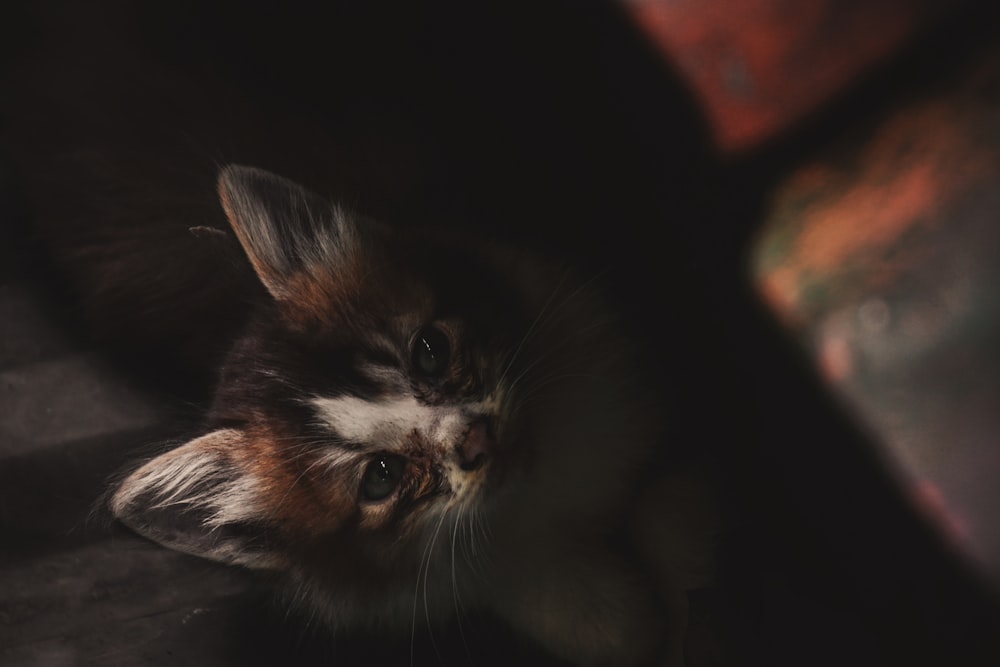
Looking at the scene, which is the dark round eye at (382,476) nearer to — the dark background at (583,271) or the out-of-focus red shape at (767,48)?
the dark background at (583,271)

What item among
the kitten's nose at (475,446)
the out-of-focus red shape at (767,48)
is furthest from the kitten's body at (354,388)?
the out-of-focus red shape at (767,48)

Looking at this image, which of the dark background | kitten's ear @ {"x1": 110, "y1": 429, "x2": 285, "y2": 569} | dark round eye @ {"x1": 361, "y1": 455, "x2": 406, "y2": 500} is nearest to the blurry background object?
the dark background

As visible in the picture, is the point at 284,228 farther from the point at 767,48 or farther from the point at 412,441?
the point at 767,48

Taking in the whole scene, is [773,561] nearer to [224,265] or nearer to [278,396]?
[278,396]

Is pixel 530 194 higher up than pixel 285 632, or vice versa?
pixel 530 194

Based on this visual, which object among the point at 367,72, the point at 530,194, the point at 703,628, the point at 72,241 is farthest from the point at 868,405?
the point at 72,241

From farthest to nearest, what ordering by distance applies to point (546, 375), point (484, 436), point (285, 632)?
point (285, 632)
point (546, 375)
point (484, 436)

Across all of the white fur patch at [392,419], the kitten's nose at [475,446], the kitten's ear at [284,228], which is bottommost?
the kitten's nose at [475,446]
